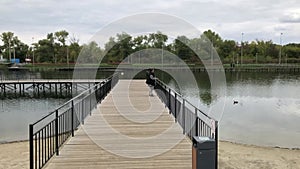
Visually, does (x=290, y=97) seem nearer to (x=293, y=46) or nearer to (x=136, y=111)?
(x=136, y=111)

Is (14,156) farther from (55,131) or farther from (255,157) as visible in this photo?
(255,157)

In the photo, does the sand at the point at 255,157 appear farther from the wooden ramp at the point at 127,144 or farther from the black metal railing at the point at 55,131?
the black metal railing at the point at 55,131

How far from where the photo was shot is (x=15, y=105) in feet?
83.2

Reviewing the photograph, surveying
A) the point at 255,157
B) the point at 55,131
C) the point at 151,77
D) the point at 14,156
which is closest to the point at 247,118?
the point at 151,77

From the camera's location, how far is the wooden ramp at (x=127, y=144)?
6.21 meters

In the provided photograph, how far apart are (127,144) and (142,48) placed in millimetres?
65426

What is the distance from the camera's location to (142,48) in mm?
72312

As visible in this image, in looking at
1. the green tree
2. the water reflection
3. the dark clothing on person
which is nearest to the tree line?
the green tree

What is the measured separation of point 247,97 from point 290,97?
3.41 metres

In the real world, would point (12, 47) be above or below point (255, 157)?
above

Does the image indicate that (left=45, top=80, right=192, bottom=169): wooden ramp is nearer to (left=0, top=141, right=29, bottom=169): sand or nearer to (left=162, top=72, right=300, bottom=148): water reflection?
(left=0, top=141, right=29, bottom=169): sand

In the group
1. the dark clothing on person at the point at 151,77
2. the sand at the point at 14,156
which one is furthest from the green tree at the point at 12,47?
the sand at the point at 14,156

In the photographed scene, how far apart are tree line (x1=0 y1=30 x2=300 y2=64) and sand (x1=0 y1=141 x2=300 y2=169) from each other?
172 feet

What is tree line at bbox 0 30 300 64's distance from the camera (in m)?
67.9
